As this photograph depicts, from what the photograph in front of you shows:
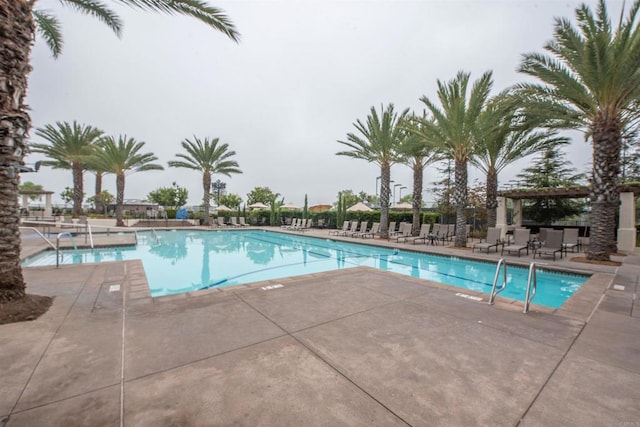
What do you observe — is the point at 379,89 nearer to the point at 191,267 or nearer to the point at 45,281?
the point at 191,267

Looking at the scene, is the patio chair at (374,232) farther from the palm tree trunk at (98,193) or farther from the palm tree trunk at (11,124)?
the palm tree trunk at (98,193)

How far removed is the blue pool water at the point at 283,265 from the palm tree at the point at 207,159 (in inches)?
500

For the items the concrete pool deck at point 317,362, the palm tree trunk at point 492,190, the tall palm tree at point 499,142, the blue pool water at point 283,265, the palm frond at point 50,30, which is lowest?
the blue pool water at point 283,265

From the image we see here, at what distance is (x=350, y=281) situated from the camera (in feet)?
18.9

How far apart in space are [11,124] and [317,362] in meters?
4.84

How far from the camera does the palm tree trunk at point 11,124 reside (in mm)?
3482

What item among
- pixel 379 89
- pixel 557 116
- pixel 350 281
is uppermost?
pixel 379 89

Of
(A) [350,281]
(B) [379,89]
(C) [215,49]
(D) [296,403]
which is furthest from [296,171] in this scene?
(D) [296,403]

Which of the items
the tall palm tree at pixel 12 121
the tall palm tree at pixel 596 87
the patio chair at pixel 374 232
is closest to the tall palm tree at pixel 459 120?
the tall palm tree at pixel 596 87

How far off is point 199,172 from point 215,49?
1503 centimetres

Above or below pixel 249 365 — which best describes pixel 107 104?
above

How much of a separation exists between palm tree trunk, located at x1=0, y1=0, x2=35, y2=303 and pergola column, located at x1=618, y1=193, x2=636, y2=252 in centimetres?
1887

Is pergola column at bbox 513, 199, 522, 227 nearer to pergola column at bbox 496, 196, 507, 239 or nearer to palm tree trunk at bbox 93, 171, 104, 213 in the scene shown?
pergola column at bbox 496, 196, 507, 239

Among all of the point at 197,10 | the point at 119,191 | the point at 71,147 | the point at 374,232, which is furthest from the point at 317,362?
the point at 71,147
